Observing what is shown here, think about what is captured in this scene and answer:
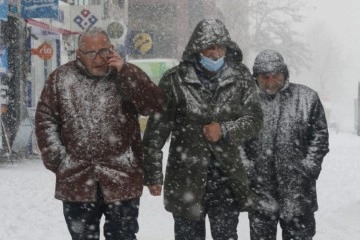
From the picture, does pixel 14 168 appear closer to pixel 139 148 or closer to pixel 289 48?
pixel 139 148

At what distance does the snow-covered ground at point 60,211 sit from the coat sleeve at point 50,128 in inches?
126

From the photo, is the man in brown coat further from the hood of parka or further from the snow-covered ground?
the snow-covered ground

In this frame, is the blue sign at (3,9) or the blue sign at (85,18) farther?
the blue sign at (85,18)

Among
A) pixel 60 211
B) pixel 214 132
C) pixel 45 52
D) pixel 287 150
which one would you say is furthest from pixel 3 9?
pixel 214 132

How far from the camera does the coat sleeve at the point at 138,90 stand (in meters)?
4.34

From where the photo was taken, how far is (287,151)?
16.7 ft

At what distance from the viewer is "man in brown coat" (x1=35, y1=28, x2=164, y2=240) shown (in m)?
4.32

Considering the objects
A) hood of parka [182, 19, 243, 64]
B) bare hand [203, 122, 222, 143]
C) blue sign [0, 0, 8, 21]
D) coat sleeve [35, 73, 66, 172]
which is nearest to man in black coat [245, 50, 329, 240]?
hood of parka [182, 19, 243, 64]

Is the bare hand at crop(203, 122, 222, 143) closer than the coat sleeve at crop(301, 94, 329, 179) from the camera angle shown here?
Yes

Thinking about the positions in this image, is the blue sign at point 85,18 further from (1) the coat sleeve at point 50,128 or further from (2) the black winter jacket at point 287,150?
(1) the coat sleeve at point 50,128

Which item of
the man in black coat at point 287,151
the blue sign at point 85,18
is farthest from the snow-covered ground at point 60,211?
the blue sign at point 85,18

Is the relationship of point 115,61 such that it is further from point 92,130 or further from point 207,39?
point 207,39

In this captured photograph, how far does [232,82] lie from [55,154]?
1146 mm

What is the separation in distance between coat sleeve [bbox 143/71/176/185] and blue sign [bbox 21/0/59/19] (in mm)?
13814
